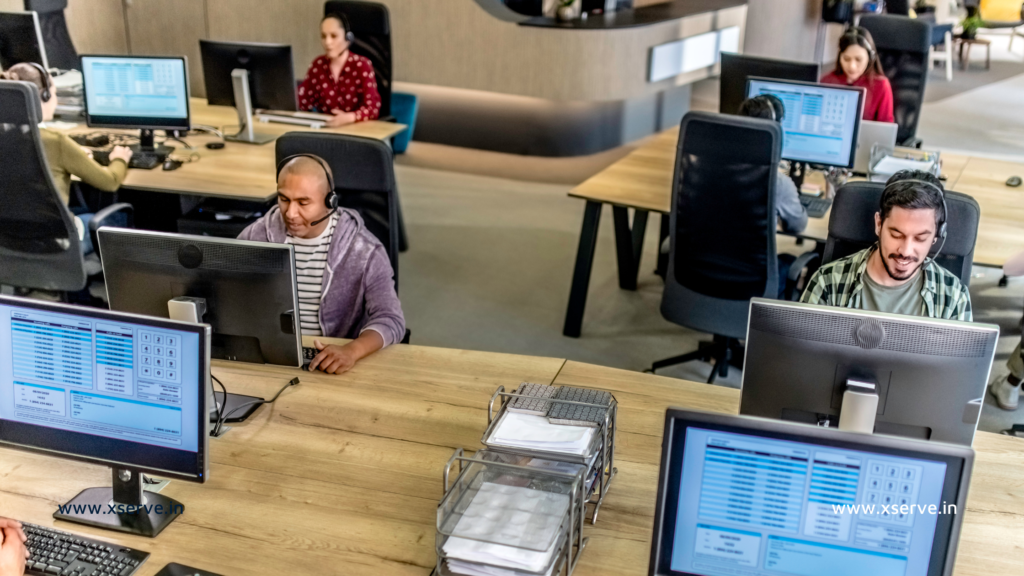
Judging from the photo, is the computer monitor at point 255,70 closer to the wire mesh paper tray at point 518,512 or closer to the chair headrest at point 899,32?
the chair headrest at point 899,32

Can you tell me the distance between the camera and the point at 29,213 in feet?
11.6

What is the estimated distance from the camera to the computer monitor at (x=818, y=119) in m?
4.00

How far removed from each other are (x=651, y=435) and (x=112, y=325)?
121cm

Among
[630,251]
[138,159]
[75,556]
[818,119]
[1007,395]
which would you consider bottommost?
[1007,395]

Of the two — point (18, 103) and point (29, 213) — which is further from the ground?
point (18, 103)

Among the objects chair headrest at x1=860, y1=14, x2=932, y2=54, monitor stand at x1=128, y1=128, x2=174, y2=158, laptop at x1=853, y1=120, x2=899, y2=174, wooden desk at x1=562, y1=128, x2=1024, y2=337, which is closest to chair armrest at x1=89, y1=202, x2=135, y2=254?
monitor stand at x1=128, y1=128, x2=174, y2=158

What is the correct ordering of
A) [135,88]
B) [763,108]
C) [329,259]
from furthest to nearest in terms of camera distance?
1. [135,88]
2. [763,108]
3. [329,259]

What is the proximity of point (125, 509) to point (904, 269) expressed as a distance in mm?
1963

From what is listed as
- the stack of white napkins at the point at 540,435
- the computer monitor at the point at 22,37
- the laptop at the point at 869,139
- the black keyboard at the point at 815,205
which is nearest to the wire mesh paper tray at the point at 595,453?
the stack of white napkins at the point at 540,435

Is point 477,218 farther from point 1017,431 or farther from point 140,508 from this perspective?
point 140,508

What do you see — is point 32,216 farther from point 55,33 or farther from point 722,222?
point 55,33

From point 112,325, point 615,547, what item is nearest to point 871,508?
point 615,547

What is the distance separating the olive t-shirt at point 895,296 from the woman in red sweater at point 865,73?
2.33m

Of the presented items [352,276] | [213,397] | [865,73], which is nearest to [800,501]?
[213,397]
